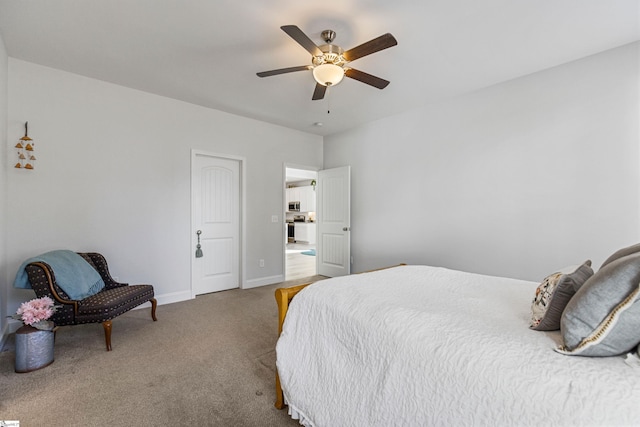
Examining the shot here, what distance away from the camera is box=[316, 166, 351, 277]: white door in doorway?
4.82 m

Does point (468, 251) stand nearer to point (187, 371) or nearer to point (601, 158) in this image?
point (601, 158)

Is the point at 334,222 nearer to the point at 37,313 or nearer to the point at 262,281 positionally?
the point at 262,281

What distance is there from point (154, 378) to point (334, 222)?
3531 millimetres

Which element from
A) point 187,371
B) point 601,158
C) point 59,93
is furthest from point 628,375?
point 59,93

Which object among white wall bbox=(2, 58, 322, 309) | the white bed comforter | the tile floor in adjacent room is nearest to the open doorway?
the tile floor in adjacent room

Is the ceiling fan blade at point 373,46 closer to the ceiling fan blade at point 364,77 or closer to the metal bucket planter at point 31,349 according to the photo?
the ceiling fan blade at point 364,77

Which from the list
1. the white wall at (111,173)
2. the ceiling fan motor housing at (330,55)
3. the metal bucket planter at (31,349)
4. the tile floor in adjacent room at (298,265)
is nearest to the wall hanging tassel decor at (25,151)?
the white wall at (111,173)

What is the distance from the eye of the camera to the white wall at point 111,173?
2861 mm

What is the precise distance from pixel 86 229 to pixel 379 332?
347cm

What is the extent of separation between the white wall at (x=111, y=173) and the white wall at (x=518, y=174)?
244 centimetres

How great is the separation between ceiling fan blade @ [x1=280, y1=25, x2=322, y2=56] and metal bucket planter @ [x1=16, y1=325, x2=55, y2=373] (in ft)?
9.43

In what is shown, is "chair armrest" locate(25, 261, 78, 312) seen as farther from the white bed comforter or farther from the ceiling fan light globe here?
the ceiling fan light globe

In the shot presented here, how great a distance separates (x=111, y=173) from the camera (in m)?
3.32

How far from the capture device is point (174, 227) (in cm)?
376
